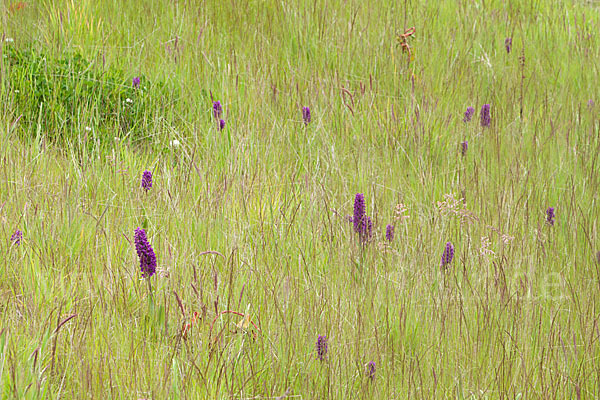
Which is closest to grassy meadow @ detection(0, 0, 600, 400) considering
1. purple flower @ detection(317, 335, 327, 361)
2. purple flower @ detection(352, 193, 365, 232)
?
purple flower @ detection(317, 335, 327, 361)

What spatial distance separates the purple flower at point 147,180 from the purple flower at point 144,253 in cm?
73

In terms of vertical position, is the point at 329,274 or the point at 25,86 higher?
the point at 25,86

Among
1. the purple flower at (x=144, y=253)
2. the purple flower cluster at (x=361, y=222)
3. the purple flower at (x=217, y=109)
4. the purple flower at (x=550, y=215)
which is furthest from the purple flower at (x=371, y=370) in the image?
the purple flower at (x=217, y=109)

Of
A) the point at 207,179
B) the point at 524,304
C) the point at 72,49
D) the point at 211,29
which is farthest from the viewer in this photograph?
the point at 211,29

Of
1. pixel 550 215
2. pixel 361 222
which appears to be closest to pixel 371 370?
pixel 361 222

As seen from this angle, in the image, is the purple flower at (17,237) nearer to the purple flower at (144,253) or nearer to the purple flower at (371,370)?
the purple flower at (144,253)

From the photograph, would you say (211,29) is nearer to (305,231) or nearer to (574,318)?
(305,231)

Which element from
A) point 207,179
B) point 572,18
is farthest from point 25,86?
point 572,18

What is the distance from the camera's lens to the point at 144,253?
6.11 feet

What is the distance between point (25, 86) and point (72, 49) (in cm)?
48

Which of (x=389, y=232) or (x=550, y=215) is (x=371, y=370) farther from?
(x=550, y=215)

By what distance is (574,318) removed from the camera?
2.06 metres

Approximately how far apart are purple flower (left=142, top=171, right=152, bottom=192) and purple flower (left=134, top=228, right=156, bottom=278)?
0.73 meters

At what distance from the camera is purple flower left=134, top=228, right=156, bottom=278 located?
1854 millimetres
